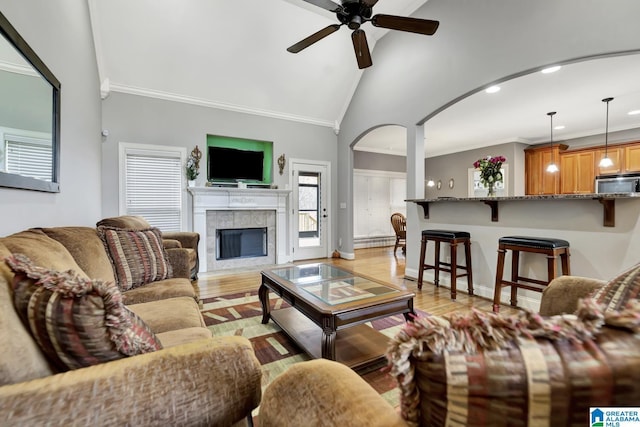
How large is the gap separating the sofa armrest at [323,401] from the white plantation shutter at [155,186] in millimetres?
4225

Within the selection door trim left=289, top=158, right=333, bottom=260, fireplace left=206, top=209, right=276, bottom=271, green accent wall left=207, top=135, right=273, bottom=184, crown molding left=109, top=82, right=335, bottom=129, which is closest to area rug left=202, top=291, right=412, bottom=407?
fireplace left=206, top=209, right=276, bottom=271

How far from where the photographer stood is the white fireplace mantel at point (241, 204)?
173 inches

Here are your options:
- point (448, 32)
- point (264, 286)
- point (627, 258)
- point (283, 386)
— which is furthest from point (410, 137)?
point (283, 386)

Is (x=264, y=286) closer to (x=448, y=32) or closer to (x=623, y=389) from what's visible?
(x=623, y=389)

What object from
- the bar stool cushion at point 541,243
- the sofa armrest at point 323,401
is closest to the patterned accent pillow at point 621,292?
the sofa armrest at point 323,401

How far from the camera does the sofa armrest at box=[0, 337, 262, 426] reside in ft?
1.94

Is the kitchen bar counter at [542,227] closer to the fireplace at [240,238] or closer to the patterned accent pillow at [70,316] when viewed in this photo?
the fireplace at [240,238]

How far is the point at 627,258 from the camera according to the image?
217 cm

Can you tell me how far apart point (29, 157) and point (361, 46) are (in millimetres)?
2798

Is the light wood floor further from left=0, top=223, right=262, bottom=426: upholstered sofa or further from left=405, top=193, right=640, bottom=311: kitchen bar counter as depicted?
left=0, top=223, right=262, bottom=426: upholstered sofa

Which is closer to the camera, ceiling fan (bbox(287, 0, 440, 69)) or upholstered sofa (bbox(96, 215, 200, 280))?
ceiling fan (bbox(287, 0, 440, 69))

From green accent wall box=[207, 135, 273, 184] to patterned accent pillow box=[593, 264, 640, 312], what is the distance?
4.70 m

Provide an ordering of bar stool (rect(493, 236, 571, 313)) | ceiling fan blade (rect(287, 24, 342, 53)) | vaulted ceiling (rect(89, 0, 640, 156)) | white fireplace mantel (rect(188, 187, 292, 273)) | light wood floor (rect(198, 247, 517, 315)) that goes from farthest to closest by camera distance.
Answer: white fireplace mantel (rect(188, 187, 292, 273)) → vaulted ceiling (rect(89, 0, 640, 156)) → light wood floor (rect(198, 247, 517, 315)) → ceiling fan blade (rect(287, 24, 342, 53)) → bar stool (rect(493, 236, 571, 313))

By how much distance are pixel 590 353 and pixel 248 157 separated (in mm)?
4927
